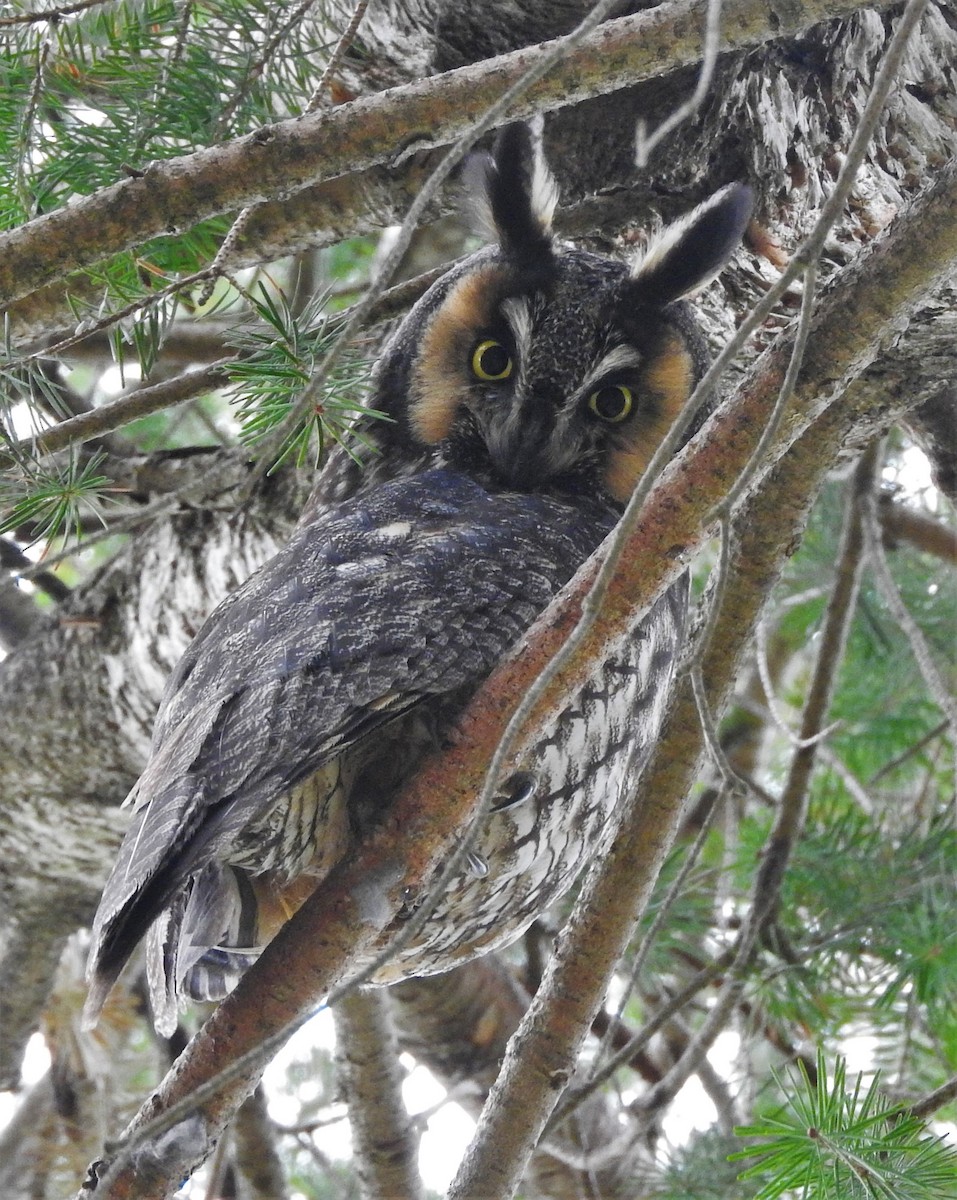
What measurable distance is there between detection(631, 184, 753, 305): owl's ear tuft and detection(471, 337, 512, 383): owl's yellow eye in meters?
0.23

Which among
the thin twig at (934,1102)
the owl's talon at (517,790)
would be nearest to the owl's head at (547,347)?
the owl's talon at (517,790)

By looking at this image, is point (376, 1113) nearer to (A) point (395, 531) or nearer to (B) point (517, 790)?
(B) point (517, 790)

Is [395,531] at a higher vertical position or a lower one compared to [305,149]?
lower

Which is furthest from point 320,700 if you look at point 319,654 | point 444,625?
point 444,625

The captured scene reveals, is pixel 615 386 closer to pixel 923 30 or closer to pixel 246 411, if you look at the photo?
pixel 246 411

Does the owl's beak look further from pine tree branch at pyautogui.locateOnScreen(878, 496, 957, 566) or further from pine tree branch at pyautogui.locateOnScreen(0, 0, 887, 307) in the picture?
pine tree branch at pyautogui.locateOnScreen(878, 496, 957, 566)

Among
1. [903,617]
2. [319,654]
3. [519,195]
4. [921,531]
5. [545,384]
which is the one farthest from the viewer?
[921,531]

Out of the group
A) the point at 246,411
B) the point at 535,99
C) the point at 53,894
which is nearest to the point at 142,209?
the point at 246,411

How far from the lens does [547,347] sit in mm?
1811

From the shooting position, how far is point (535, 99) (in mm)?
1378

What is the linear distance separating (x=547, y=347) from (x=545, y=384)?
0.17 feet

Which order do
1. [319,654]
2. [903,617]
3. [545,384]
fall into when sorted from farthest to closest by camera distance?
[903,617] → [545,384] → [319,654]

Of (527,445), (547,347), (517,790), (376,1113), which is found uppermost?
(547,347)

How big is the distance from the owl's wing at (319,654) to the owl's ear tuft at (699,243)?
1.39ft
